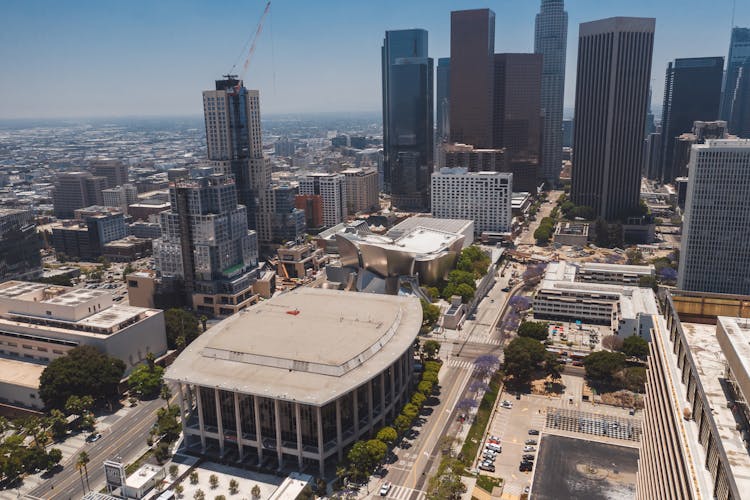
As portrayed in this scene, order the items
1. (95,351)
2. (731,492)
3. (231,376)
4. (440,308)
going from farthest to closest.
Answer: (440,308) → (95,351) → (231,376) → (731,492)

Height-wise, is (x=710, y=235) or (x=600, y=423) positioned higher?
(x=710, y=235)

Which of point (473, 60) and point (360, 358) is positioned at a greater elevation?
point (473, 60)

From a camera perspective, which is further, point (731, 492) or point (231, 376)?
point (231, 376)

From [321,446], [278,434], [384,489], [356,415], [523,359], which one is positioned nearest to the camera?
[384,489]

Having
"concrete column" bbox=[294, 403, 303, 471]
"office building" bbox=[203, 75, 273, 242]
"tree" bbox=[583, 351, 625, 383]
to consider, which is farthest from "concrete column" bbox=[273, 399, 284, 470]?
"office building" bbox=[203, 75, 273, 242]

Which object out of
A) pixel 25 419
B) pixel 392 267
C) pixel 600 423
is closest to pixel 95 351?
pixel 25 419

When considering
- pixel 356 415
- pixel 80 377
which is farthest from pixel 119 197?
pixel 356 415

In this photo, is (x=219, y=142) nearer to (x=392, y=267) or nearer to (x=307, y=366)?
(x=392, y=267)

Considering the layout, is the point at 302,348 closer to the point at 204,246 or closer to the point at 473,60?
the point at 204,246
